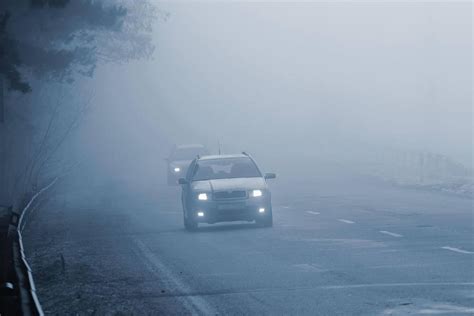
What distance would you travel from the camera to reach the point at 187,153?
5072cm

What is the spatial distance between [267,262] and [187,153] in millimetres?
33767

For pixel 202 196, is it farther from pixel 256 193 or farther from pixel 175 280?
pixel 175 280

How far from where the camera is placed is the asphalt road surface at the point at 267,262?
12703 millimetres

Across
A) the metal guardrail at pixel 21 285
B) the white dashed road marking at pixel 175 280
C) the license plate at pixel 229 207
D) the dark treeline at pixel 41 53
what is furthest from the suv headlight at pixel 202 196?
the dark treeline at pixel 41 53

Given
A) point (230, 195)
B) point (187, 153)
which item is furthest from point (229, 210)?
point (187, 153)

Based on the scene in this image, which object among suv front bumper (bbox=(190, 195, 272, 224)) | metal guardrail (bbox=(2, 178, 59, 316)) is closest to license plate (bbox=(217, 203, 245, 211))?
suv front bumper (bbox=(190, 195, 272, 224))

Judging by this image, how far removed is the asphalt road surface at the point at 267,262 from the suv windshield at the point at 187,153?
58.8ft

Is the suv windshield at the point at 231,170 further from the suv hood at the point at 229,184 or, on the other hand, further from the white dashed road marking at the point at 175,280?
the white dashed road marking at the point at 175,280

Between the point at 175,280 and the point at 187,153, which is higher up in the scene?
the point at 187,153

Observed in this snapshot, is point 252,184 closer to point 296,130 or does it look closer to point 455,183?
point 455,183

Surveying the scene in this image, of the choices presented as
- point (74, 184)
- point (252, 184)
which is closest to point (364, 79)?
point (74, 184)

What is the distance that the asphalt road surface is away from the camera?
12.7 meters

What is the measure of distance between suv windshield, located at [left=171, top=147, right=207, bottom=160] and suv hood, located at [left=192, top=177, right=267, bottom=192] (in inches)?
1002

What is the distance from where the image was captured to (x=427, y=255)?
17.5 m
